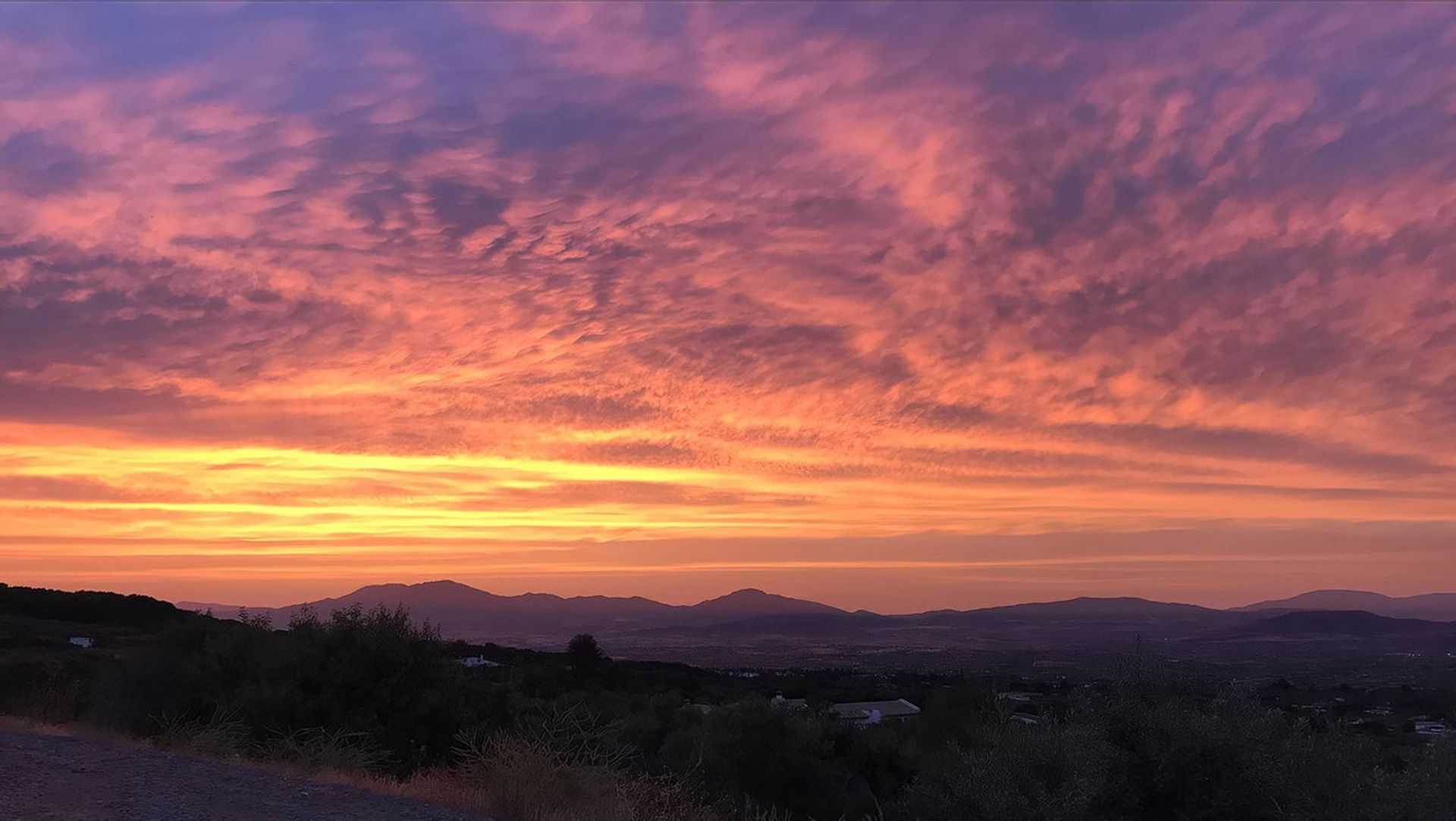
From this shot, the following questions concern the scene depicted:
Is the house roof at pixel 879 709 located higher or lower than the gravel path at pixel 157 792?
lower

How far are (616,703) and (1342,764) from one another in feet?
86.6

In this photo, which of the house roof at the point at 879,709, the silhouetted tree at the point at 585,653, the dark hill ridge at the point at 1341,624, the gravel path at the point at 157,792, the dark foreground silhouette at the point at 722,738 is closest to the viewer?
the dark foreground silhouette at the point at 722,738

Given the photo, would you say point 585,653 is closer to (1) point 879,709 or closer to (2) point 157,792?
(1) point 879,709

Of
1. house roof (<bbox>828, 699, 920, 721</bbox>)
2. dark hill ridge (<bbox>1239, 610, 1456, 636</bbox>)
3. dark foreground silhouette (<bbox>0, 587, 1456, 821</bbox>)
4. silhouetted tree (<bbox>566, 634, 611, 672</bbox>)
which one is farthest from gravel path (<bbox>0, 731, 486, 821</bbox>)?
dark hill ridge (<bbox>1239, 610, 1456, 636</bbox>)

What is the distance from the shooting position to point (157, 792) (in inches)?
436

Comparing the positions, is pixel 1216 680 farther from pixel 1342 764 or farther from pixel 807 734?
pixel 807 734

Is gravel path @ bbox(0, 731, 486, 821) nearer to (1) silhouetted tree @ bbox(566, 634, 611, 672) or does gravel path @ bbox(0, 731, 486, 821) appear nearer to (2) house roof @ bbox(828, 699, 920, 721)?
(2) house roof @ bbox(828, 699, 920, 721)

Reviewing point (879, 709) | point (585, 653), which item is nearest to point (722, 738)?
point (879, 709)

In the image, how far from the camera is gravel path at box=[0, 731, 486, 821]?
33.3 ft

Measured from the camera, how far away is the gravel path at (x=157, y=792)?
33.3 feet

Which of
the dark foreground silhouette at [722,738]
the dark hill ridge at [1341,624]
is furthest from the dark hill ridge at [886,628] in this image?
the dark foreground silhouette at [722,738]

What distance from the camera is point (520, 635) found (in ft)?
491

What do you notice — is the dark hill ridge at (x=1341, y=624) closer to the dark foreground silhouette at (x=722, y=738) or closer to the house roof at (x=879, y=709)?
the house roof at (x=879, y=709)

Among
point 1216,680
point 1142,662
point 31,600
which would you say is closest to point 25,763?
point 1142,662
